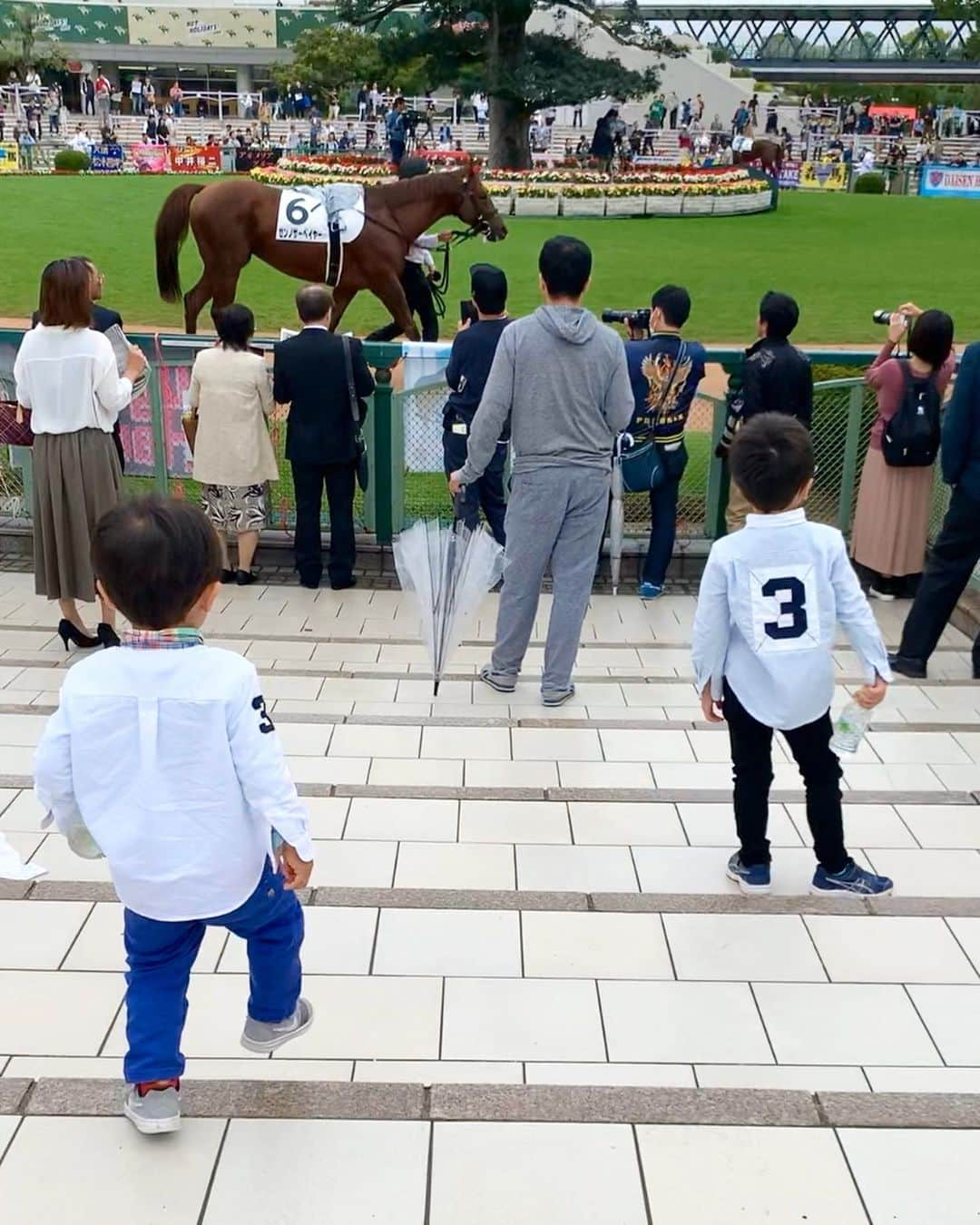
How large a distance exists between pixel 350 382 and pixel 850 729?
363 centimetres

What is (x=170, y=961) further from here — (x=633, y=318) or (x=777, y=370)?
(x=633, y=318)

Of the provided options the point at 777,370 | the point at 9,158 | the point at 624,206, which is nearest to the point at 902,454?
the point at 777,370

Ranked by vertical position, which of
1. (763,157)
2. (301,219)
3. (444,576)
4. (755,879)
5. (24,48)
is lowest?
(755,879)

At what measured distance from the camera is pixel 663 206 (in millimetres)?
25219

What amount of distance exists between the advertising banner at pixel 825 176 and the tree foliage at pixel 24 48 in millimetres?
31734

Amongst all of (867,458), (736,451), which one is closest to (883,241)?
(867,458)

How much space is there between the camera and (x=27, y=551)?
6965 millimetres

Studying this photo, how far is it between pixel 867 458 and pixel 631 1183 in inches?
191

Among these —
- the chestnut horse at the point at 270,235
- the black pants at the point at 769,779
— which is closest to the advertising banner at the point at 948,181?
the chestnut horse at the point at 270,235

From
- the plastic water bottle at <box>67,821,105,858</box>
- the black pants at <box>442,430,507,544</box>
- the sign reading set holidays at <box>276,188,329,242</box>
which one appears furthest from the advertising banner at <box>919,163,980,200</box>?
the plastic water bottle at <box>67,821,105,858</box>

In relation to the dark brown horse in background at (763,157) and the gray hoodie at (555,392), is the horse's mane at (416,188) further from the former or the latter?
the dark brown horse in background at (763,157)

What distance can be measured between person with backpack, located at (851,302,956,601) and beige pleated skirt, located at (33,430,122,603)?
372 cm

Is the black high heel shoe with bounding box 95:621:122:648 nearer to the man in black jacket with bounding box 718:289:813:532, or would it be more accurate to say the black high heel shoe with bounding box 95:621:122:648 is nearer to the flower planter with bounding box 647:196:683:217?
the man in black jacket with bounding box 718:289:813:532

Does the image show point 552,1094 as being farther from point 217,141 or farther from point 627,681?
point 217,141
